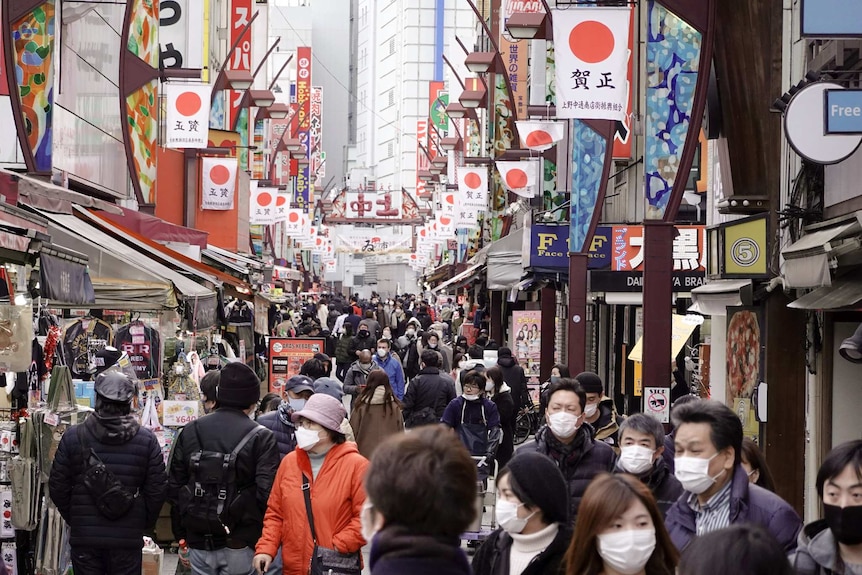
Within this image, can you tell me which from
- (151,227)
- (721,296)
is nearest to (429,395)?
(721,296)

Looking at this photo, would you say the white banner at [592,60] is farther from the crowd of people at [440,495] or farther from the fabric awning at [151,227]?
the fabric awning at [151,227]

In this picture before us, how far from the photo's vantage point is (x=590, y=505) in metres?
4.09

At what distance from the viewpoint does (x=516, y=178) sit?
80.1 feet

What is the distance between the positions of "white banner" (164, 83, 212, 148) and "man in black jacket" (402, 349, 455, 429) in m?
8.20

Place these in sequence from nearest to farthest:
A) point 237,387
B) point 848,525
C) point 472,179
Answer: point 848,525 → point 237,387 → point 472,179

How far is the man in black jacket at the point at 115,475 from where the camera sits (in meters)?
7.26

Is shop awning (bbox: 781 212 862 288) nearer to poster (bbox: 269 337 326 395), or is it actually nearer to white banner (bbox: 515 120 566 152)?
poster (bbox: 269 337 326 395)

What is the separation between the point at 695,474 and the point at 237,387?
3.04 metres

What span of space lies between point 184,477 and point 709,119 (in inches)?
287

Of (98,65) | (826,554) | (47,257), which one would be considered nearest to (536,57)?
(98,65)

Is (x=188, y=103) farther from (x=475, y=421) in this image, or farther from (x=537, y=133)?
(x=475, y=421)

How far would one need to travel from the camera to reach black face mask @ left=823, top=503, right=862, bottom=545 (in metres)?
4.20

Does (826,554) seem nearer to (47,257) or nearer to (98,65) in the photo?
(47,257)

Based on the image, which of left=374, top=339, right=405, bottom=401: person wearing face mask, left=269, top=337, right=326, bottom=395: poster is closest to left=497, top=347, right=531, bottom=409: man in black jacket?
left=374, top=339, right=405, bottom=401: person wearing face mask
